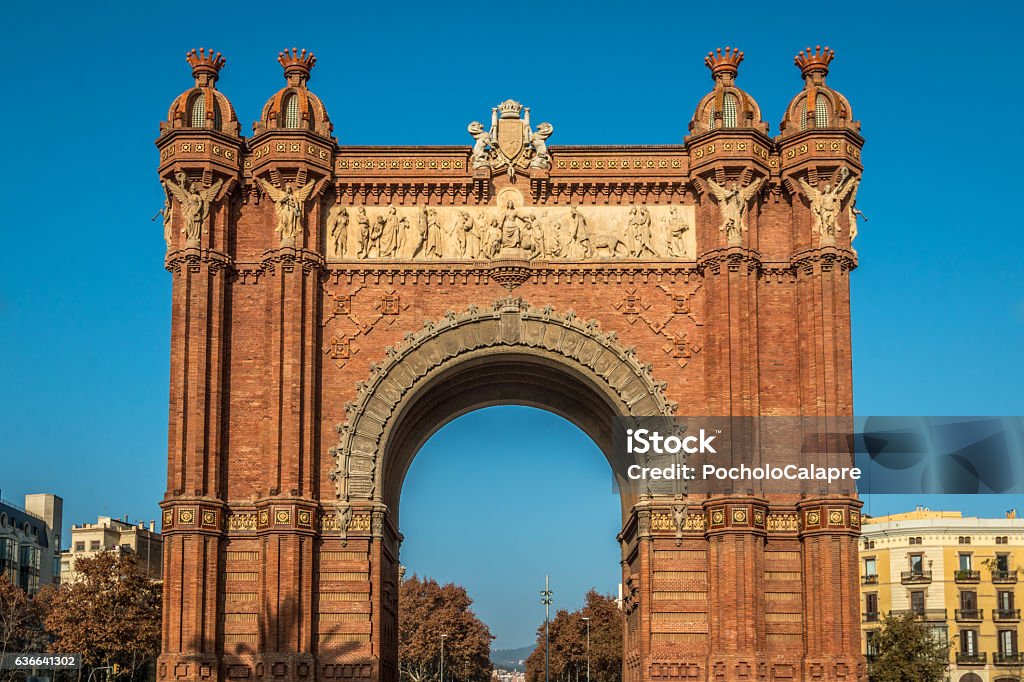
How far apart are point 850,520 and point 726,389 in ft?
14.4

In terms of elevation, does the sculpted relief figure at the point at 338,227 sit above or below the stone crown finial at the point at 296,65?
below

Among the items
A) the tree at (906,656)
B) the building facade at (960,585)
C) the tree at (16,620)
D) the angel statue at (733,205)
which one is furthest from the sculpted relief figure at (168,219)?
the building facade at (960,585)

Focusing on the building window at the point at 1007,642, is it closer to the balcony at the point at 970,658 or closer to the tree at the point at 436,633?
the balcony at the point at 970,658

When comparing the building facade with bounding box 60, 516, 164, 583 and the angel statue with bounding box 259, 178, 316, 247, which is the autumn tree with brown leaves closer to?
the building facade with bounding box 60, 516, 164, 583

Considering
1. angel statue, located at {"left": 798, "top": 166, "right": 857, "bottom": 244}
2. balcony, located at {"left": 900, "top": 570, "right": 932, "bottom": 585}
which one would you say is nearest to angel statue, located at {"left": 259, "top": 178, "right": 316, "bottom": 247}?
angel statue, located at {"left": 798, "top": 166, "right": 857, "bottom": 244}

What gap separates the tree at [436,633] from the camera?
323 feet

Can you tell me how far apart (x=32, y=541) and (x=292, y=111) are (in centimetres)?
5966

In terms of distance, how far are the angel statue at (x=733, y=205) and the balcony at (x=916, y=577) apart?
149ft

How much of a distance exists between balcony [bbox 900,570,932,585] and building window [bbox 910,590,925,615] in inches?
20.4

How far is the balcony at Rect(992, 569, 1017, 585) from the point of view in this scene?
254 feet

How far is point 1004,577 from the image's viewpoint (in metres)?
77.5

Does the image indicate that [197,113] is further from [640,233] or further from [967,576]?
[967,576]

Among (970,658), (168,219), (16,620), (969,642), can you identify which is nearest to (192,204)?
(168,219)

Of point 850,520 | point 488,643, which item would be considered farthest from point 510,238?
point 488,643
